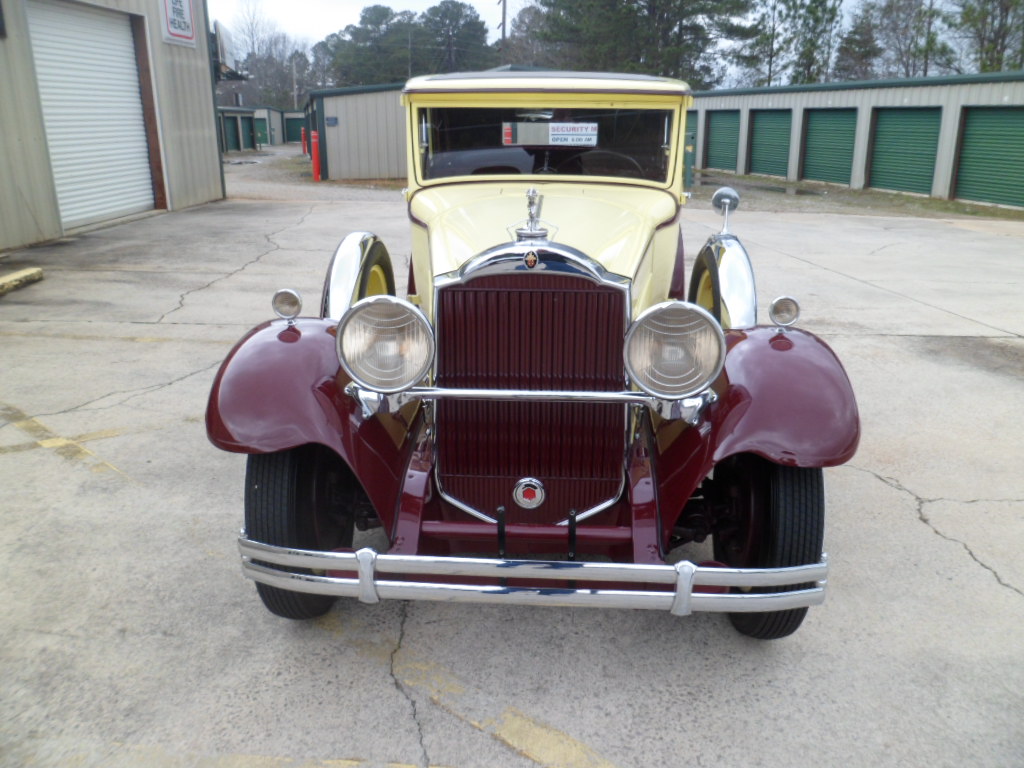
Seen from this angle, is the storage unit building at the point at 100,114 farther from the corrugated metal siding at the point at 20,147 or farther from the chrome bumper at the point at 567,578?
the chrome bumper at the point at 567,578

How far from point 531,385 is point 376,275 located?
165cm

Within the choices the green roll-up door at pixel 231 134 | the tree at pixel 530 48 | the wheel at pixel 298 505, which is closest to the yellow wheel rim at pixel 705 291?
the wheel at pixel 298 505

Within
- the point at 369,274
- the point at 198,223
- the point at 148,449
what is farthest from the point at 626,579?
the point at 198,223

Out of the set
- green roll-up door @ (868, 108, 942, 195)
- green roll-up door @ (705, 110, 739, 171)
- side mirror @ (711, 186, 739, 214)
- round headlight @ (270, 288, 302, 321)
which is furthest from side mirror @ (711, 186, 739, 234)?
green roll-up door @ (705, 110, 739, 171)

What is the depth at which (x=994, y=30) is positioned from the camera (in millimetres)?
28328

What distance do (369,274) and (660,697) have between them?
2190 mm

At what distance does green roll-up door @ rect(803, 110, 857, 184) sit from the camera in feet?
69.0

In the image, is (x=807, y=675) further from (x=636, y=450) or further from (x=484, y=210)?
(x=484, y=210)

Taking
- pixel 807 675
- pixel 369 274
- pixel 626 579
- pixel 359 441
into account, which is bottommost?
pixel 807 675

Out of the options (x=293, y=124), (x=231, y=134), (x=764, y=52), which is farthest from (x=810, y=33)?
(x=293, y=124)

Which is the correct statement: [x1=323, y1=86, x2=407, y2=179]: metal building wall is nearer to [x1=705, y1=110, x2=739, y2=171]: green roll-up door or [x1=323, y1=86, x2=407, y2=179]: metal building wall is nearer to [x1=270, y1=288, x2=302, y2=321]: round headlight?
[x1=705, y1=110, x2=739, y2=171]: green roll-up door

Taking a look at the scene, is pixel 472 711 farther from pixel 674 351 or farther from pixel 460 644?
pixel 674 351

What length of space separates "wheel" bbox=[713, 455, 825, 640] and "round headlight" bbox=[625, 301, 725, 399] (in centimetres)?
46

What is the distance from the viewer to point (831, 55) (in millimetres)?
38500
